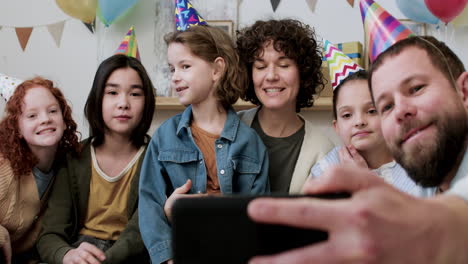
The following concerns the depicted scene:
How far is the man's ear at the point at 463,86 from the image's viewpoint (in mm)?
857

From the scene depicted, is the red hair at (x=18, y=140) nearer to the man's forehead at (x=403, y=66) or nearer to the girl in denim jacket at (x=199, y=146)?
the girl in denim jacket at (x=199, y=146)

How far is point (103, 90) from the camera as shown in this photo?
1.65 metres

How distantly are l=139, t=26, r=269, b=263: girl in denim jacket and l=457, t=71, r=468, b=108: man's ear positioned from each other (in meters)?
0.67

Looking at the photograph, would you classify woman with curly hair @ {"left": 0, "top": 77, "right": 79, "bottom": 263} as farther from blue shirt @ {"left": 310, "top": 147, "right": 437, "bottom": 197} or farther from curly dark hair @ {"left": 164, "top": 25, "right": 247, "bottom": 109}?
blue shirt @ {"left": 310, "top": 147, "right": 437, "bottom": 197}

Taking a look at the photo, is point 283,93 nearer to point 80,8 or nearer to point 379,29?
point 379,29

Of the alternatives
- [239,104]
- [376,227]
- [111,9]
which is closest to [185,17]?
[239,104]

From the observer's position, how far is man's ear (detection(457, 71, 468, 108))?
857mm

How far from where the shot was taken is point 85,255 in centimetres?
137

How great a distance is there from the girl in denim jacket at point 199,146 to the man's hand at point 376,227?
3.30ft

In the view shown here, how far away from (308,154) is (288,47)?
0.37 m

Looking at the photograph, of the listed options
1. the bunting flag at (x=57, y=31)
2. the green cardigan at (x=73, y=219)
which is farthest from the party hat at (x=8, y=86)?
the bunting flag at (x=57, y=31)

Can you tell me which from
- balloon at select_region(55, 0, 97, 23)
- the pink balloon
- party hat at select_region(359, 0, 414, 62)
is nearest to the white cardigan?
party hat at select_region(359, 0, 414, 62)

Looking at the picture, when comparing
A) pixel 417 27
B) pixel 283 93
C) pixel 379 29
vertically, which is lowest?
pixel 283 93

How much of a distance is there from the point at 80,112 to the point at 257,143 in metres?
1.49
